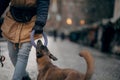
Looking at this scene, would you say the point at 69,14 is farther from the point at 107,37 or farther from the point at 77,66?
the point at 77,66

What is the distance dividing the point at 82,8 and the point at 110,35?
7031 cm

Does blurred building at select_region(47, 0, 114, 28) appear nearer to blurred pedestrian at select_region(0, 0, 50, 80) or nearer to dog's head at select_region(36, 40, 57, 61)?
blurred pedestrian at select_region(0, 0, 50, 80)

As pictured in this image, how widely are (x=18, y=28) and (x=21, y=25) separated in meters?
0.07

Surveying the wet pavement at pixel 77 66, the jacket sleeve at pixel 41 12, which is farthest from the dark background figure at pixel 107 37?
the jacket sleeve at pixel 41 12

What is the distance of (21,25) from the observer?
622 cm

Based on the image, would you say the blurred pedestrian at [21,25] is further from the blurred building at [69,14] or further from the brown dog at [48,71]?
the blurred building at [69,14]

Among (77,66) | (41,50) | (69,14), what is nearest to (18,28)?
(41,50)

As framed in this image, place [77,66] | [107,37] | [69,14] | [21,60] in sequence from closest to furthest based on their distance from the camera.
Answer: [21,60], [77,66], [107,37], [69,14]

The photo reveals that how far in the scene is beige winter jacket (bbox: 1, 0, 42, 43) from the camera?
6.12m

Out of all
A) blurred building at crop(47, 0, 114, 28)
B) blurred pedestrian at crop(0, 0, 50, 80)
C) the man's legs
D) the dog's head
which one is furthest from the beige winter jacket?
blurred building at crop(47, 0, 114, 28)

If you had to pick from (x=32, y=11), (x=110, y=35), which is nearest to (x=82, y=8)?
(x=110, y=35)

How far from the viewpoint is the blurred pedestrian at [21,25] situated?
6.01m

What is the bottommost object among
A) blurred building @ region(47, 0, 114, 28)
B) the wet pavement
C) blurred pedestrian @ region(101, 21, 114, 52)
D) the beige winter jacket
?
blurred building @ region(47, 0, 114, 28)

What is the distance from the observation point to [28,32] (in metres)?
6.14
